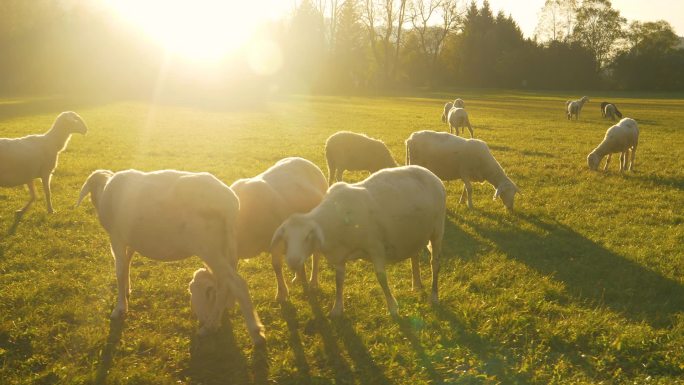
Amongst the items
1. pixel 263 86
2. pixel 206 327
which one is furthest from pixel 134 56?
pixel 206 327

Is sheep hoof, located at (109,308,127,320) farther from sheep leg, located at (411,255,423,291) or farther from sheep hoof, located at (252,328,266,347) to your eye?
sheep leg, located at (411,255,423,291)

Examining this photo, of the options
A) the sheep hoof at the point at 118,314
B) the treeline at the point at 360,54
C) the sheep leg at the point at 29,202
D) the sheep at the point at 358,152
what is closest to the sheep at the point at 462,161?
the sheep at the point at 358,152

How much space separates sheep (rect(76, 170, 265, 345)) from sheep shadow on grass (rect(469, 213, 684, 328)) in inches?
175

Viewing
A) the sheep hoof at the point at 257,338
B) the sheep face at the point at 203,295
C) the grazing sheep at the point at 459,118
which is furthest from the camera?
the grazing sheep at the point at 459,118

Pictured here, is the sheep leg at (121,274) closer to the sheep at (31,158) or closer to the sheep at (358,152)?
the sheep at (31,158)

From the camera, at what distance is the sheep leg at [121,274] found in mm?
5742

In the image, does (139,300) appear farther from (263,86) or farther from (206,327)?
(263,86)

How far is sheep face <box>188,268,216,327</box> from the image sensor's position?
5.58m

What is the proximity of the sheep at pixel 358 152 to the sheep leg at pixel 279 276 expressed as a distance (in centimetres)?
628

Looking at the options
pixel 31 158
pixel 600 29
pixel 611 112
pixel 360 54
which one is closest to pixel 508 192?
pixel 31 158

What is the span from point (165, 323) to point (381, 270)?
8.27 feet

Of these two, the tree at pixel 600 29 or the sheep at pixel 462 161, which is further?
the tree at pixel 600 29

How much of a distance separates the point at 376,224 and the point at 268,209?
1472 mm

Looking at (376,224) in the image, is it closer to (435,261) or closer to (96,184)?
(435,261)
